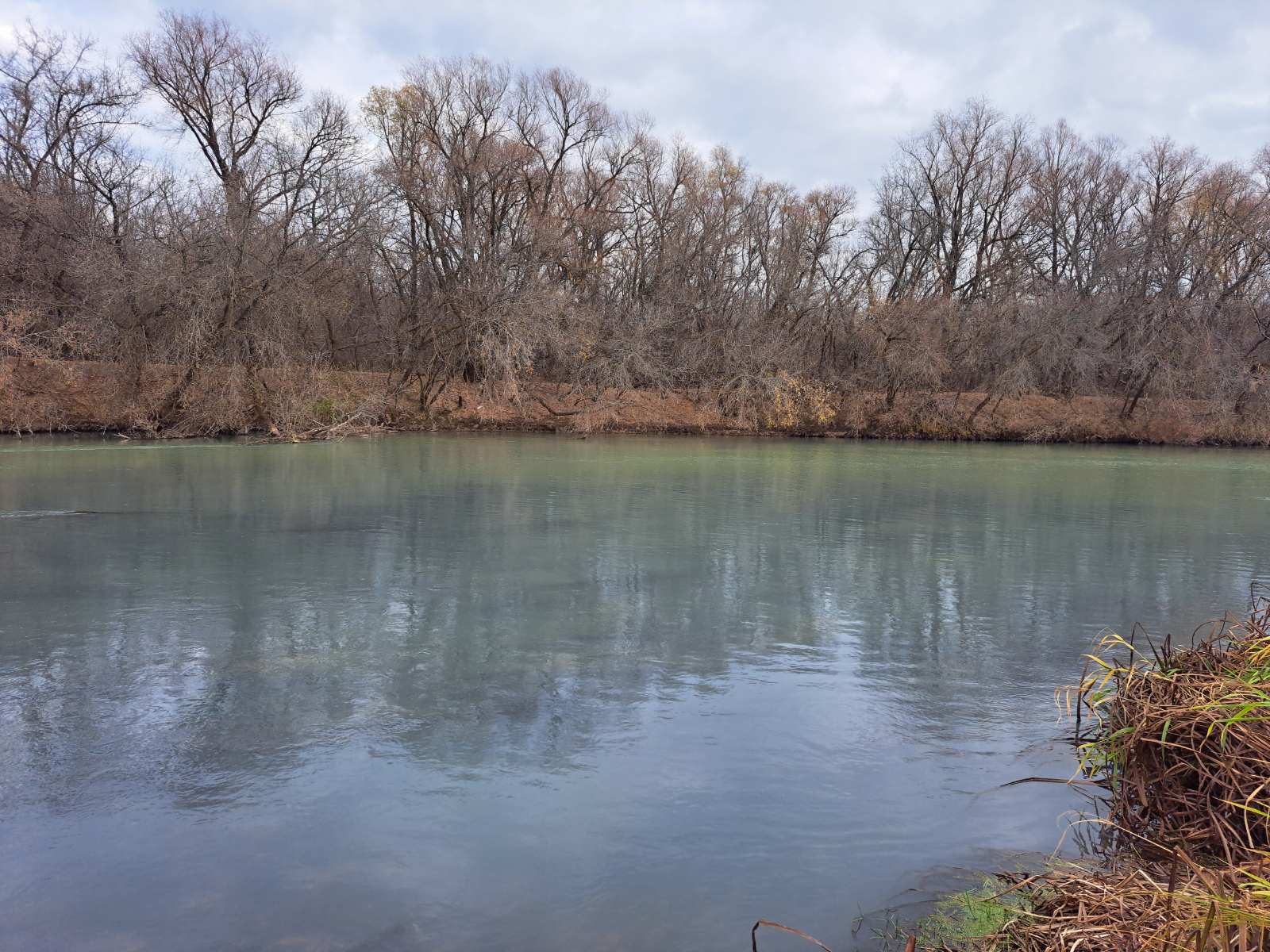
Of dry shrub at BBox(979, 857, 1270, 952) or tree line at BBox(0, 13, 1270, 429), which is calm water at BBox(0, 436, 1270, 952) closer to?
dry shrub at BBox(979, 857, 1270, 952)

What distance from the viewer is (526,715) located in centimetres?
537

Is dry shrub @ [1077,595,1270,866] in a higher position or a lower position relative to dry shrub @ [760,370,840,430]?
lower

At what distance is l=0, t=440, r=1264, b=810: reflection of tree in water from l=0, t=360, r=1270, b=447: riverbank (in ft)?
39.0

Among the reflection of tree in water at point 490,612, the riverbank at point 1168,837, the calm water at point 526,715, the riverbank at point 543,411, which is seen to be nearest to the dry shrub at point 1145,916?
the riverbank at point 1168,837

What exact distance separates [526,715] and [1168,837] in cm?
324

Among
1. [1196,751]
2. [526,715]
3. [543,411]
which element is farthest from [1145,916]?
[543,411]

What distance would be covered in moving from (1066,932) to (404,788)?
297 cm

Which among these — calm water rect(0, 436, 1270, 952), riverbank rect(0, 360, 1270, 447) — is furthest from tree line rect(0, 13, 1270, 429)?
calm water rect(0, 436, 1270, 952)

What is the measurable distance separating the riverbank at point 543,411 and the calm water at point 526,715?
587 inches

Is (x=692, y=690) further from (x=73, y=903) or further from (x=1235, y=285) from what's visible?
(x=1235, y=285)

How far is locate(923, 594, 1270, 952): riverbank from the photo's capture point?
243cm

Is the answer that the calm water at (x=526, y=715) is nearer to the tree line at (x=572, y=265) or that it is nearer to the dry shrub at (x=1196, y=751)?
the dry shrub at (x=1196, y=751)

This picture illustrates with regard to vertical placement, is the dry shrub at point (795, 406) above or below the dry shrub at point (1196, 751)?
above

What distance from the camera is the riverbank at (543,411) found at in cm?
2672
